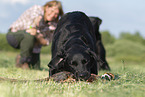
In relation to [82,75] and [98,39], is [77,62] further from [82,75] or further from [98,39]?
[98,39]

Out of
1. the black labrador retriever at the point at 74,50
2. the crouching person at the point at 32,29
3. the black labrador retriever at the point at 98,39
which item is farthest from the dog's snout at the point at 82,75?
the crouching person at the point at 32,29

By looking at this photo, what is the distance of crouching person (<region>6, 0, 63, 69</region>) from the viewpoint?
6.84 m

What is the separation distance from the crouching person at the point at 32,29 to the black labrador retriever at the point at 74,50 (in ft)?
7.42

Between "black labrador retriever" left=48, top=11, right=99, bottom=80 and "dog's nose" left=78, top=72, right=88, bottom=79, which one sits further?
"black labrador retriever" left=48, top=11, right=99, bottom=80

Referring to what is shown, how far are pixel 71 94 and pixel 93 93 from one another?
0.25 meters

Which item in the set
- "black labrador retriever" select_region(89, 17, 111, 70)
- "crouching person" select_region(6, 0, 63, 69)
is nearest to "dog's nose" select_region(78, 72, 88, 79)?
"black labrador retriever" select_region(89, 17, 111, 70)

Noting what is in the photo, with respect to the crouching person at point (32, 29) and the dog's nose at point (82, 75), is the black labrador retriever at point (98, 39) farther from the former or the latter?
the dog's nose at point (82, 75)

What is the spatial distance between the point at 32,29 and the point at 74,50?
11.7ft

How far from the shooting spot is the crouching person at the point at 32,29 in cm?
684

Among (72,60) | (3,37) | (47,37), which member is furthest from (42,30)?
(3,37)

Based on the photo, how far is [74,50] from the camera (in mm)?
3658

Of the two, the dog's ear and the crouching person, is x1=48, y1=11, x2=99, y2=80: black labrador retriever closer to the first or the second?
the dog's ear

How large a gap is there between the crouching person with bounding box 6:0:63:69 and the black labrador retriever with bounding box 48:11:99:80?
226 centimetres

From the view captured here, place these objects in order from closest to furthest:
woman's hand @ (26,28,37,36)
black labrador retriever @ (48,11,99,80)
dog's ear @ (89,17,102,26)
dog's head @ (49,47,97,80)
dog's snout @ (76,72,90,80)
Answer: dog's snout @ (76,72,90,80), dog's head @ (49,47,97,80), black labrador retriever @ (48,11,99,80), dog's ear @ (89,17,102,26), woman's hand @ (26,28,37,36)
